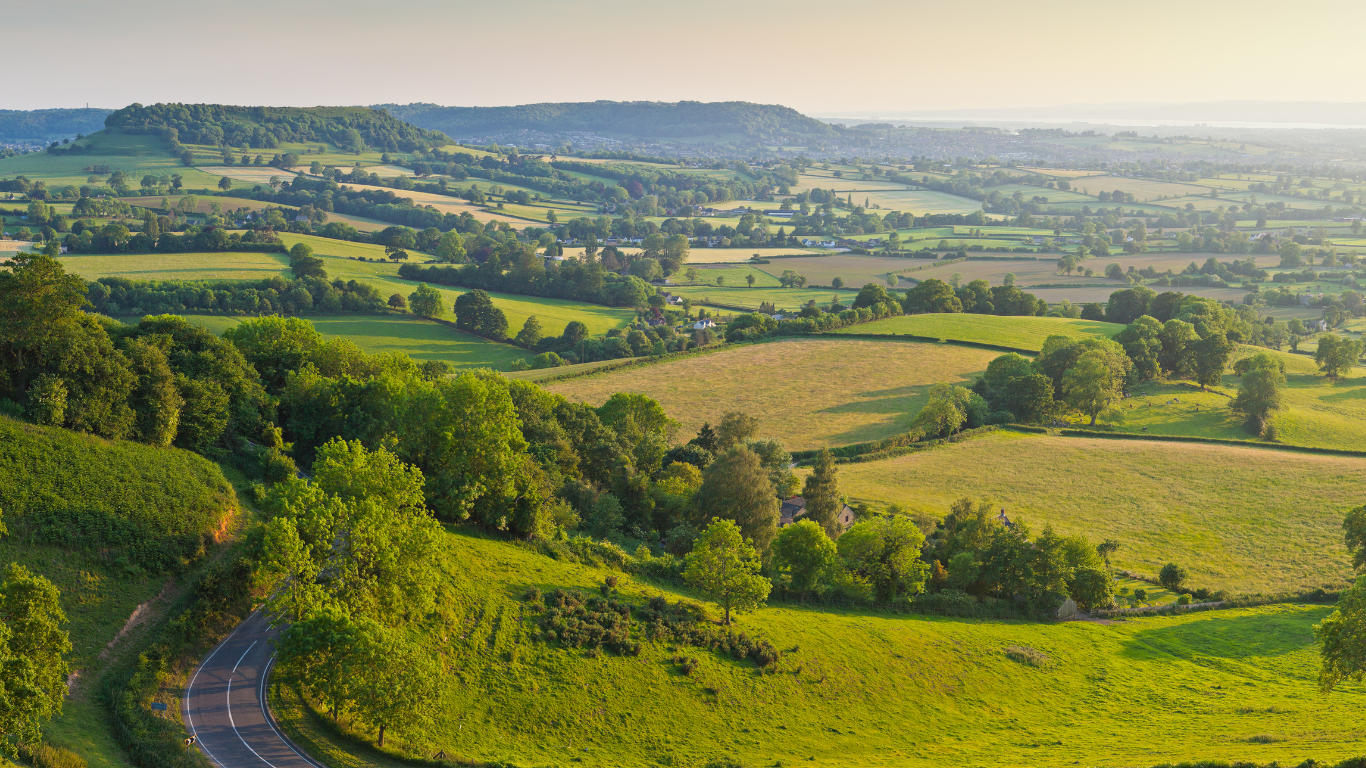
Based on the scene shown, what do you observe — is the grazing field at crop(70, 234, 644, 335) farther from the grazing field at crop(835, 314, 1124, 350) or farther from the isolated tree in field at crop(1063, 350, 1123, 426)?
the isolated tree in field at crop(1063, 350, 1123, 426)

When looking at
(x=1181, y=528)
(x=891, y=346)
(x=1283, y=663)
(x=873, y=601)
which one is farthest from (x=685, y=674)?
(x=891, y=346)

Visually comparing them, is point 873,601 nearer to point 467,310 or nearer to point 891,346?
point 891,346

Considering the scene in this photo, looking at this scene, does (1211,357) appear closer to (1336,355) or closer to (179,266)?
(1336,355)

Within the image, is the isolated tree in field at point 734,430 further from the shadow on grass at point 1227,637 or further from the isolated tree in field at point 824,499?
the shadow on grass at point 1227,637

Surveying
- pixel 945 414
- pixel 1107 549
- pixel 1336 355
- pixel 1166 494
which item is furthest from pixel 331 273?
pixel 1336 355

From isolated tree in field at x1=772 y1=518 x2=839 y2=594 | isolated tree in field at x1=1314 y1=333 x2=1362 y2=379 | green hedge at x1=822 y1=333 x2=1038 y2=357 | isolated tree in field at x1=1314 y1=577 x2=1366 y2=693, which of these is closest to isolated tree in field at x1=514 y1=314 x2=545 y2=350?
green hedge at x1=822 y1=333 x2=1038 y2=357
